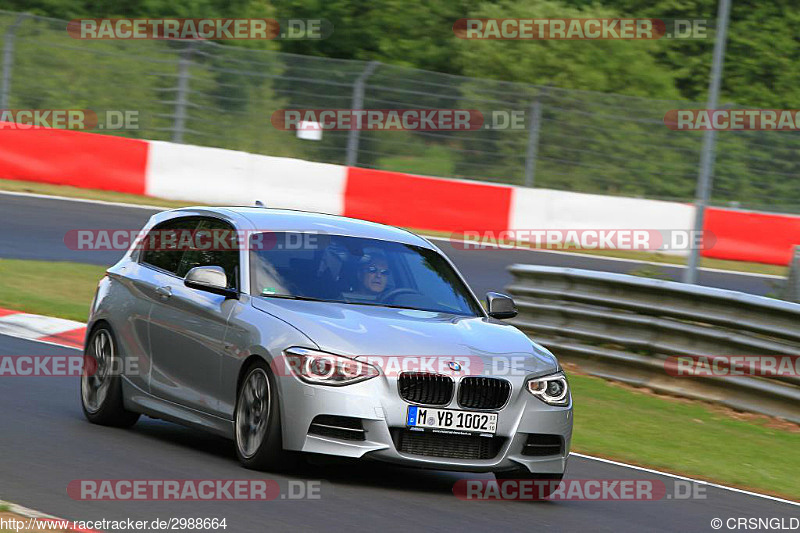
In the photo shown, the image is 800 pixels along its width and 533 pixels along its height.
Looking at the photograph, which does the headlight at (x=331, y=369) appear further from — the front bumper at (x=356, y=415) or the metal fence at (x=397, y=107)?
the metal fence at (x=397, y=107)

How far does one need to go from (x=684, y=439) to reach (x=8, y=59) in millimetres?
17046

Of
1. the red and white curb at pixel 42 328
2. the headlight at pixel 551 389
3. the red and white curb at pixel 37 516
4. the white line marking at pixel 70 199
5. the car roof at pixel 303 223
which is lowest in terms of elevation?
the red and white curb at pixel 42 328

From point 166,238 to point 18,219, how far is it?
11.5 meters

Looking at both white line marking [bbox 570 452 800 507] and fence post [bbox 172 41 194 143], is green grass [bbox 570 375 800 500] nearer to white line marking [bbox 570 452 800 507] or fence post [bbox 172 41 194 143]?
white line marking [bbox 570 452 800 507]

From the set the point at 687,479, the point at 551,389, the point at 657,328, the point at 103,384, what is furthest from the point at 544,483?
the point at 657,328

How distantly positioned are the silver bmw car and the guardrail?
14.3ft

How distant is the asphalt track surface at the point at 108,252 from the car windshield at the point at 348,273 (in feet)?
31.4

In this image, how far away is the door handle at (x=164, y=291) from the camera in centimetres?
927

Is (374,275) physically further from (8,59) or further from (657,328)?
(8,59)

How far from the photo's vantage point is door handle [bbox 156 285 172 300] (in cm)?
927

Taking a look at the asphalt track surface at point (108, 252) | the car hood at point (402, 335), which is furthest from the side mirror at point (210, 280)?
the asphalt track surface at point (108, 252)

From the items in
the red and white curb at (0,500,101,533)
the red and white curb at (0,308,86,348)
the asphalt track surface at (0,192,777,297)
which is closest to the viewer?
the red and white curb at (0,500,101,533)

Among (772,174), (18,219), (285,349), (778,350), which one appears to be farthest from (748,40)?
(285,349)

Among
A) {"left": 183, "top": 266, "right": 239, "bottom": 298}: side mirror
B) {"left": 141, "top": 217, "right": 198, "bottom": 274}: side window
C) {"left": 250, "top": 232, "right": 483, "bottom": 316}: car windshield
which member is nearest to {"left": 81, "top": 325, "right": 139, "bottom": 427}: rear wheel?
{"left": 141, "top": 217, "right": 198, "bottom": 274}: side window
